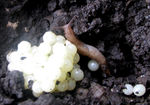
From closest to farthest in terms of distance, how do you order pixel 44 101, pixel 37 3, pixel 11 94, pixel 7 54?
1. pixel 44 101
2. pixel 11 94
3. pixel 7 54
4. pixel 37 3

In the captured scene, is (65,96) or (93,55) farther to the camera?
(93,55)

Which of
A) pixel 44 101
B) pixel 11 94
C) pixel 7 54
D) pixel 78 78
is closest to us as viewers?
pixel 44 101

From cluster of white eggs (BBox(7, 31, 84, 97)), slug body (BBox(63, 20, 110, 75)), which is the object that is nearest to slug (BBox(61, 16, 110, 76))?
slug body (BBox(63, 20, 110, 75))

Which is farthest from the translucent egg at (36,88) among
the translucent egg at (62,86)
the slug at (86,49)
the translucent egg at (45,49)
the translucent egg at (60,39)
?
the slug at (86,49)

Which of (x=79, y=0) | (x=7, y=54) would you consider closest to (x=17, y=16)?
(x=7, y=54)

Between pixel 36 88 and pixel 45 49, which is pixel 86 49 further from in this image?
pixel 36 88

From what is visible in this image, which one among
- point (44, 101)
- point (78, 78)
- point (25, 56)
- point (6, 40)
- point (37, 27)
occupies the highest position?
point (37, 27)

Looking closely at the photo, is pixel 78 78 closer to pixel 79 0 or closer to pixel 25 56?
pixel 25 56
